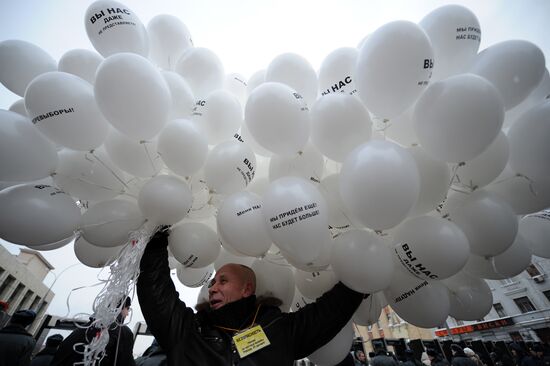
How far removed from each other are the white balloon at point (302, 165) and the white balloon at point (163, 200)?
0.65 m

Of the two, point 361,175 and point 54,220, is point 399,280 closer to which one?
point 361,175

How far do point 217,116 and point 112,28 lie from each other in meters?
0.94

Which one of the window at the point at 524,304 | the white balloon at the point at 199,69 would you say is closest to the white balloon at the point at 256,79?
the white balloon at the point at 199,69

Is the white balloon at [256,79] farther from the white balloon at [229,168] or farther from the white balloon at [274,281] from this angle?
the white balloon at [274,281]

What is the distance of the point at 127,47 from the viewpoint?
1804 mm

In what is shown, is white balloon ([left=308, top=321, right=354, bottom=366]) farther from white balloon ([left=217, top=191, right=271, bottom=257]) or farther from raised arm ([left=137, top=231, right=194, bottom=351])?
raised arm ([left=137, top=231, right=194, bottom=351])

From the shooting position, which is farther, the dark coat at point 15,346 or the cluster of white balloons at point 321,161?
the dark coat at point 15,346

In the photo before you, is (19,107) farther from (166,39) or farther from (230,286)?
(230,286)

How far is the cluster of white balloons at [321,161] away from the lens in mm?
1321

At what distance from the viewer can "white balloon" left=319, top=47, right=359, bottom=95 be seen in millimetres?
1914

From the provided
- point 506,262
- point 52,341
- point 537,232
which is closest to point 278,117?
point 506,262

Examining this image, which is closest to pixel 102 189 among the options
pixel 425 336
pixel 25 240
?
pixel 25 240

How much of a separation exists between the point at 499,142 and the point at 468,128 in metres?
0.50

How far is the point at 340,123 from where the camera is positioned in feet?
4.93
